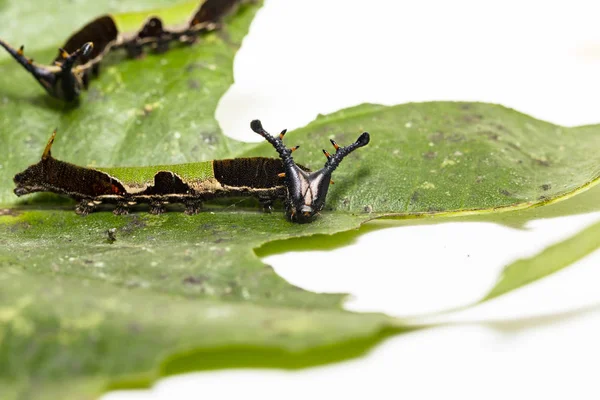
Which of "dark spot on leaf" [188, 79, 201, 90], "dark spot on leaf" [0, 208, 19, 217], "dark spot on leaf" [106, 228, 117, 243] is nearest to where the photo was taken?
"dark spot on leaf" [106, 228, 117, 243]

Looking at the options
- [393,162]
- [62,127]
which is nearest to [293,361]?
[393,162]

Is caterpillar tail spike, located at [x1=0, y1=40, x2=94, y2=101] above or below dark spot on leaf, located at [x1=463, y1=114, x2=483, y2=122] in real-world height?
below

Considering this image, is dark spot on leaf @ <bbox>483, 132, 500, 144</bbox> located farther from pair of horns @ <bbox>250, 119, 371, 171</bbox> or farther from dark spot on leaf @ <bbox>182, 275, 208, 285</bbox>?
dark spot on leaf @ <bbox>182, 275, 208, 285</bbox>

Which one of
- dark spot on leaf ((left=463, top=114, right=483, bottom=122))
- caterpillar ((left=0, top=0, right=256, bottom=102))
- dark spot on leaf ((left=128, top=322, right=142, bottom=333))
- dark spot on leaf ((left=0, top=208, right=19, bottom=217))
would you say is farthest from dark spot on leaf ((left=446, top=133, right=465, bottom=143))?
dark spot on leaf ((left=0, top=208, right=19, bottom=217))

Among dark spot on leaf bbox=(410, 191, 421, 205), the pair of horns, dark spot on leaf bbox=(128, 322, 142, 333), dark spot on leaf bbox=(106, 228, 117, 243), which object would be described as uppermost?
the pair of horns

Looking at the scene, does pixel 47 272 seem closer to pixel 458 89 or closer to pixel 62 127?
pixel 62 127

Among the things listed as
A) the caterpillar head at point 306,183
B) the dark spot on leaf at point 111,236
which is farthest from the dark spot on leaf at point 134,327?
the caterpillar head at point 306,183

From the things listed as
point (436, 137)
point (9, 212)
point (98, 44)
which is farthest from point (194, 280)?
point (98, 44)

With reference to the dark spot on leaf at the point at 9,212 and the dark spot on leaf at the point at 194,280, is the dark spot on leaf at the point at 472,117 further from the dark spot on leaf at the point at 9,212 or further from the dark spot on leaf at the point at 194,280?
the dark spot on leaf at the point at 9,212
